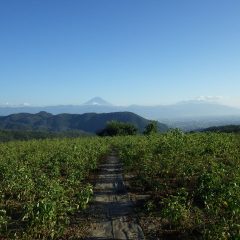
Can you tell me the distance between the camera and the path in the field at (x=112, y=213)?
11.4 meters

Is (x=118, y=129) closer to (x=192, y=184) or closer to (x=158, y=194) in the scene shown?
(x=192, y=184)

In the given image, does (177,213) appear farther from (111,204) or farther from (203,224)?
(111,204)

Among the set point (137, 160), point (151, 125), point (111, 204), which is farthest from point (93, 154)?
point (151, 125)

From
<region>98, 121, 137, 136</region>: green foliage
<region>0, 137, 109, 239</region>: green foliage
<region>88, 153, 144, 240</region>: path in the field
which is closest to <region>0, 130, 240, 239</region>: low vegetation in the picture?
<region>0, 137, 109, 239</region>: green foliage

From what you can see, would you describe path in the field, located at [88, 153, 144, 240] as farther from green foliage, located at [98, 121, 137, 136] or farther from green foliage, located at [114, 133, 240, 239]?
green foliage, located at [98, 121, 137, 136]

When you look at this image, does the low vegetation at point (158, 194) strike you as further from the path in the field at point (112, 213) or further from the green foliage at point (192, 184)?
the path in the field at point (112, 213)

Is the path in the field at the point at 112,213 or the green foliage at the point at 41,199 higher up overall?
the green foliage at the point at 41,199

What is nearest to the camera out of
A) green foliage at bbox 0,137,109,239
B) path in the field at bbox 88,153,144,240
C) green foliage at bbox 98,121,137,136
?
green foliage at bbox 0,137,109,239

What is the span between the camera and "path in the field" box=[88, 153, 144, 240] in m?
11.4

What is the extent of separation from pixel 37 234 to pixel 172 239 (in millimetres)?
3346

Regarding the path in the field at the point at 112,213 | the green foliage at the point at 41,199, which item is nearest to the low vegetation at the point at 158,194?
the green foliage at the point at 41,199

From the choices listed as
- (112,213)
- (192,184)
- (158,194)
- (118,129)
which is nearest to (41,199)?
(112,213)

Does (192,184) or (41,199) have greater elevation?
(41,199)

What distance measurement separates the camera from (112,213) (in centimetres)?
1360
